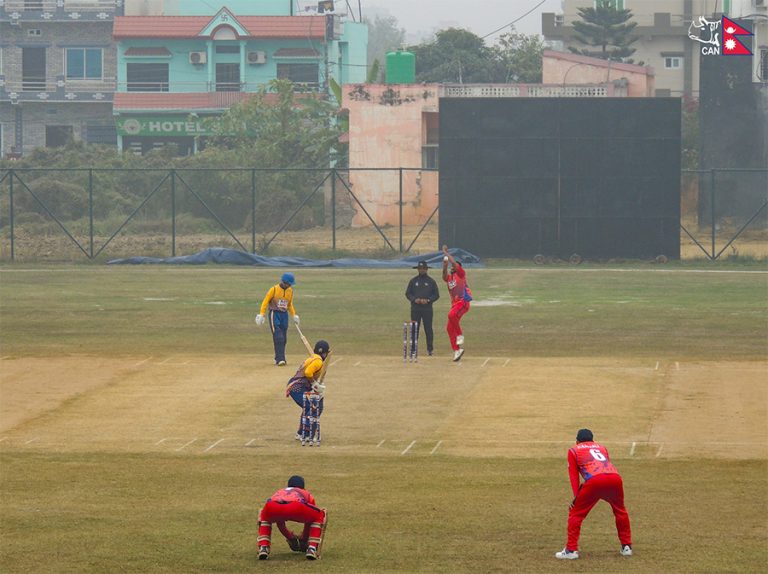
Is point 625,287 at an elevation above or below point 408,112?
below

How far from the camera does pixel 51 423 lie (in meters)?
25.3

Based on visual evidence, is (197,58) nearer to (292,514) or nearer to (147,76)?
(147,76)

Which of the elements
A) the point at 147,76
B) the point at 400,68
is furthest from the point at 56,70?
the point at 400,68

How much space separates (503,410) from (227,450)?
19.2 ft

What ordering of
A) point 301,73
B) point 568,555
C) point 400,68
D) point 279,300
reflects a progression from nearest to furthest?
point 568,555 → point 279,300 → point 400,68 → point 301,73

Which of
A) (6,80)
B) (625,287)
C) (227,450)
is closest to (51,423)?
(227,450)

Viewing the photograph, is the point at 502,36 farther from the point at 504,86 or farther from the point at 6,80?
the point at 504,86

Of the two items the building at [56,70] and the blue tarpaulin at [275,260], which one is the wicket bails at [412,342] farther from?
the building at [56,70]

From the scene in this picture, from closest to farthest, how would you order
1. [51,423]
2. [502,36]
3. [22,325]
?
[51,423] → [22,325] → [502,36]

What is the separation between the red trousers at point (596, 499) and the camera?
15.2 meters

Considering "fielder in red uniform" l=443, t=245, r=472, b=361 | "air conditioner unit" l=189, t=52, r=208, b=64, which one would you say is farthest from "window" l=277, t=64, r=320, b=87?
"fielder in red uniform" l=443, t=245, r=472, b=361

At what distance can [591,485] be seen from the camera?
15.2 m

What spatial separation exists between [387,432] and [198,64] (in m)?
78.5

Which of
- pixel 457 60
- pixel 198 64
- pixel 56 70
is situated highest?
pixel 457 60
